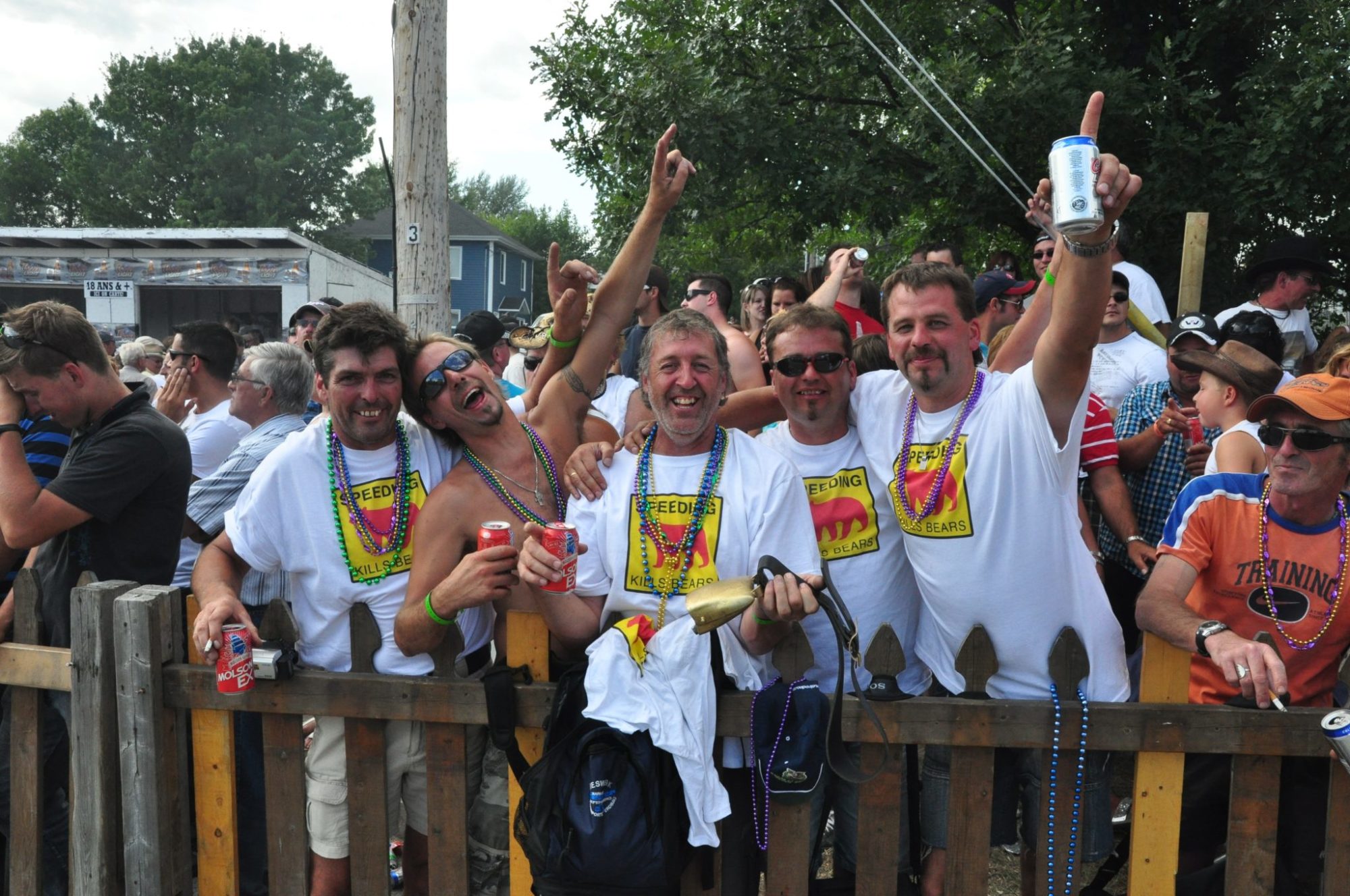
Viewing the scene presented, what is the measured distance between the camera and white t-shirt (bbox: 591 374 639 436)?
5.43 meters

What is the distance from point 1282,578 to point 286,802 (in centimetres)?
299

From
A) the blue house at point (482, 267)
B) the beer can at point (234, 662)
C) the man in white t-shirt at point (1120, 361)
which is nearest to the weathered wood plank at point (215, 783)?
the beer can at point (234, 662)

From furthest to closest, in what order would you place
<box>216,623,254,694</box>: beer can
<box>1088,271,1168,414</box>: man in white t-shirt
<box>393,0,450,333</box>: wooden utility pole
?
<box>393,0,450,333</box>: wooden utility pole, <box>1088,271,1168,414</box>: man in white t-shirt, <box>216,623,254,694</box>: beer can

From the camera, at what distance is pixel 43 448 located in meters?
3.83

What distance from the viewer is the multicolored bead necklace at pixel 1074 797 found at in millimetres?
2656

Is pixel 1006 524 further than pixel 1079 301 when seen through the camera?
Yes

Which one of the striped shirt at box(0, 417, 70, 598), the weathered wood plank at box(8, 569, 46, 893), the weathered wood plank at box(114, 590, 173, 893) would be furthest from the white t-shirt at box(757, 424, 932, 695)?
the striped shirt at box(0, 417, 70, 598)

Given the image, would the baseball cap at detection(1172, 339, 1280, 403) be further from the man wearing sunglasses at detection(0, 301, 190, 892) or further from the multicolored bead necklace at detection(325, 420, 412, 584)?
the man wearing sunglasses at detection(0, 301, 190, 892)

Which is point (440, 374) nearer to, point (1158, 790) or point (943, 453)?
point (943, 453)

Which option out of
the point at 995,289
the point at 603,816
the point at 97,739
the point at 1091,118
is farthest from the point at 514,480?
the point at 995,289

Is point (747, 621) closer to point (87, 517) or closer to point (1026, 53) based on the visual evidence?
point (87, 517)

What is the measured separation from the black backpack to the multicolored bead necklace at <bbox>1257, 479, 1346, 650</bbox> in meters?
1.79

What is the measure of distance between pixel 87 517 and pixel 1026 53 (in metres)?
8.82

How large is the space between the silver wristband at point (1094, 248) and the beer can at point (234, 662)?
250 cm
